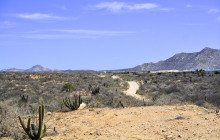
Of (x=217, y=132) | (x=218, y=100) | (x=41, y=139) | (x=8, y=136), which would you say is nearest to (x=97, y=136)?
(x=41, y=139)

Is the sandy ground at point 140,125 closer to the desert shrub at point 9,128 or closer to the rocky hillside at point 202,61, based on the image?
the desert shrub at point 9,128

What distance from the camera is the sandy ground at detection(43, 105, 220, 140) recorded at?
24.0 ft

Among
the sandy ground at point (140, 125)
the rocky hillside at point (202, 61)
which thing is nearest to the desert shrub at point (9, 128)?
the sandy ground at point (140, 125)

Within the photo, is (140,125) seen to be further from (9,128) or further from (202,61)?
(202,61)

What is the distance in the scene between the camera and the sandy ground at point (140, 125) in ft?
24.0

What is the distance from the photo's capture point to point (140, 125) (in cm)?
855

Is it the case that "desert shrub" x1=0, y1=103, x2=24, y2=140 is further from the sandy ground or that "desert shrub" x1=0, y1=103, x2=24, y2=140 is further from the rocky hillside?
the rocky hillside

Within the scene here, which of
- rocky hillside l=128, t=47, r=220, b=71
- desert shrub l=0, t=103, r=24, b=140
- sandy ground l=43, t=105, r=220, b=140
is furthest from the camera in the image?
rocky hillside l=128, t=47, r=220, b=71

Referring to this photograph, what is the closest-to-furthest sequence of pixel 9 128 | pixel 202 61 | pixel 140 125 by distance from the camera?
1. pixel 9 128
2. pixel 140 125
3. pixel 202 61

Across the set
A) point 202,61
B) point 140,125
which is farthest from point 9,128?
point 202,61

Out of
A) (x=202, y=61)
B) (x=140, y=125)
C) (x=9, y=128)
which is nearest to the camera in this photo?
(x=9, y=128)

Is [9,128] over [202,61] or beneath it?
beneath

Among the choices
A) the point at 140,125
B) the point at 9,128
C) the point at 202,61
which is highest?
the point at 202,61

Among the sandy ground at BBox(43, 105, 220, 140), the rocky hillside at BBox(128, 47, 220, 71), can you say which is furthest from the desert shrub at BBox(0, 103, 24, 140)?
the rocky hillside at BBox(128, 47, 220, 71)
